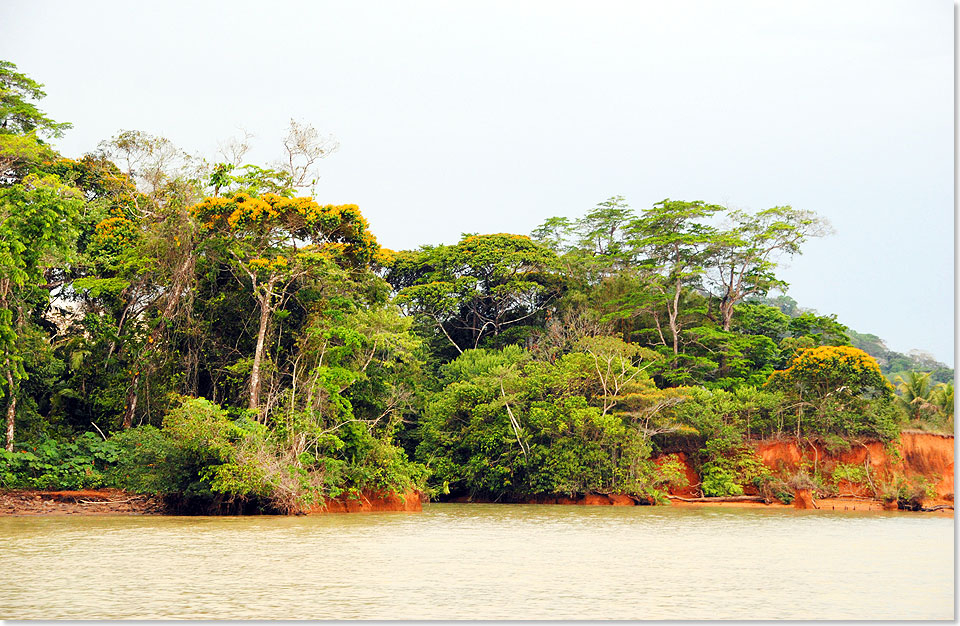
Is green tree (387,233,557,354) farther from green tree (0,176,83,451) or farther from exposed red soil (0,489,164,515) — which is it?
green tree (0,176,83,451)

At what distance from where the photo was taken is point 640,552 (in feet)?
38.9

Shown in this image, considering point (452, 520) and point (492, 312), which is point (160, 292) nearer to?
point (452, 520)

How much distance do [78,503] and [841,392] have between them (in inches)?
788

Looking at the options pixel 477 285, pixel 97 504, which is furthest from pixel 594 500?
pixel 97 504

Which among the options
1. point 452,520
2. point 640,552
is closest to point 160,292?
point 452,520

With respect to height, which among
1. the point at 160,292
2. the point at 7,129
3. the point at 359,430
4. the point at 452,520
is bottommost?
the point at 452,520

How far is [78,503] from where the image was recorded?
17.6 metres

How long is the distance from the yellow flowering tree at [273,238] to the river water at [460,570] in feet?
16.4

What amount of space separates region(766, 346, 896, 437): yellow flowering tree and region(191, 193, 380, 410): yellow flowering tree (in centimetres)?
1364

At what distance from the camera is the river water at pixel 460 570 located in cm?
740

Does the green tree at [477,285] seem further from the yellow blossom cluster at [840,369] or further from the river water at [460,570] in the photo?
the river water at [460,570]

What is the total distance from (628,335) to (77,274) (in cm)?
1793

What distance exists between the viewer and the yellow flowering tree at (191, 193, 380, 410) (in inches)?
715

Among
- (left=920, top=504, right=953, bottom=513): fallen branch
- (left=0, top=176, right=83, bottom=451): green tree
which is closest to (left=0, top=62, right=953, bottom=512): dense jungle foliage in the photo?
(left=0, top=176, right=83, bottom=451): green tree
